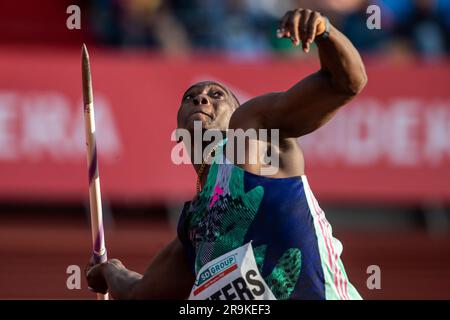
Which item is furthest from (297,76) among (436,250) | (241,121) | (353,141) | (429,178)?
(241,121)

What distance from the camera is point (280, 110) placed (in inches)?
185

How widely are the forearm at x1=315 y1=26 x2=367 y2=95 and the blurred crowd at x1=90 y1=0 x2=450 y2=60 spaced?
947cm

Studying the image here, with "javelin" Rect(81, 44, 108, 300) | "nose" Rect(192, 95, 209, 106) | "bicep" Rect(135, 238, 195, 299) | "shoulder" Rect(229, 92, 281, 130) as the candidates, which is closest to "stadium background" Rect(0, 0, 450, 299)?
"javelin" Rect(81, 44, 108, 300)

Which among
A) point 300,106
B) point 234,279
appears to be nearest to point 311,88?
point 300,106

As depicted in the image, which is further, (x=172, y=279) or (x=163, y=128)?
(x=163, y=128)

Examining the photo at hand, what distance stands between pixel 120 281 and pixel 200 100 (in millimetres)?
1072

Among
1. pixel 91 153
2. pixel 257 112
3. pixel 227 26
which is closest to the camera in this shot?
pixel 257 112

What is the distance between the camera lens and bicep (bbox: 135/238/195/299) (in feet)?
18.2

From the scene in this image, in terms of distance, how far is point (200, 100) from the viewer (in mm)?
5426

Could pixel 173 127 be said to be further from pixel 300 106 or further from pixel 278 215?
pixel 300 106

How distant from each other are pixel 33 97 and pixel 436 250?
5619mm

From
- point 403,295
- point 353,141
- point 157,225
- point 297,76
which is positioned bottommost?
point 403,295

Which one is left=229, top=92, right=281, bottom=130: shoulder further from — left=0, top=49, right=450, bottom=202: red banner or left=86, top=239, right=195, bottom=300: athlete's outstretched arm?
left=0, top=49, right=450, bottom=202: red banner
